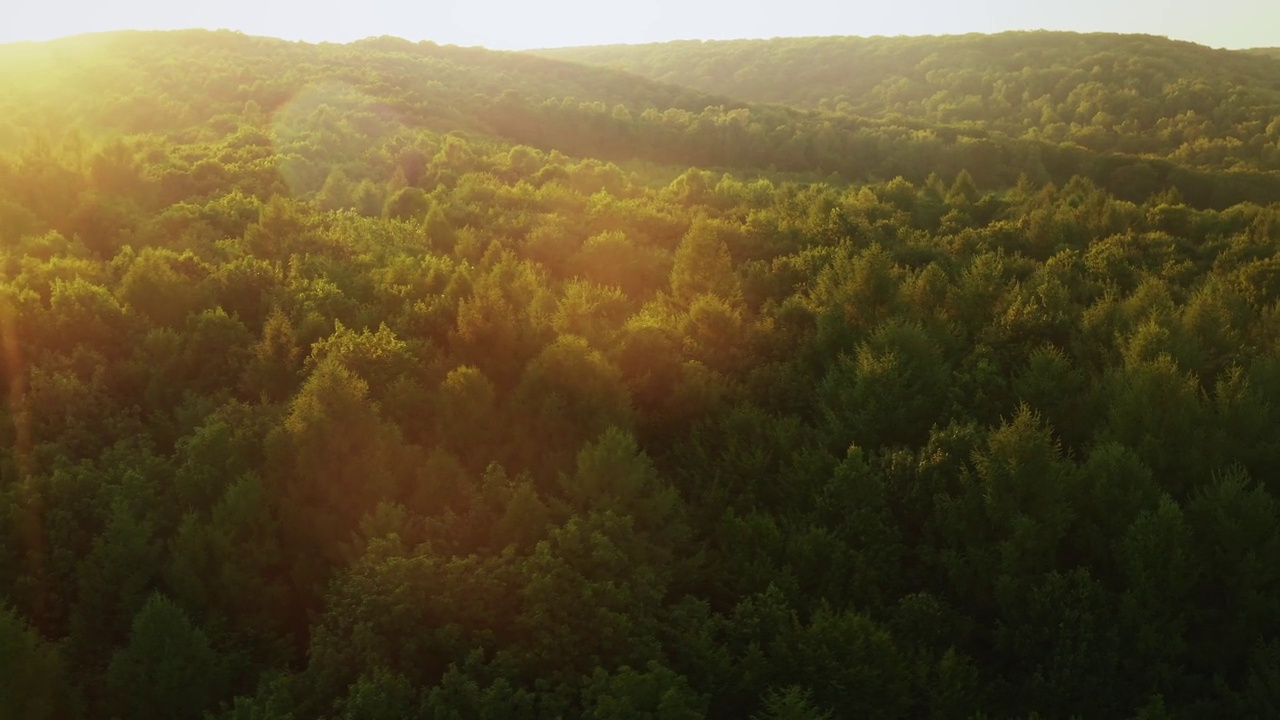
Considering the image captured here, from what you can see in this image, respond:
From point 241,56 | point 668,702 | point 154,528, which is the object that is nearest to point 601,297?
point 154,528

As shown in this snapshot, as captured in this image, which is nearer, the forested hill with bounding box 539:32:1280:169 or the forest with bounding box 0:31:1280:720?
the forest with bounding box 0:31:1280:720

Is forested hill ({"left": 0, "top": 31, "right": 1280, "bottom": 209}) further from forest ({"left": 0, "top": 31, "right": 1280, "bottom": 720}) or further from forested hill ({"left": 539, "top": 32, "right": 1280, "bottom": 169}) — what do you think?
forest ({"left": 0, "top": 31, "right": 1280, "bottom": 720})

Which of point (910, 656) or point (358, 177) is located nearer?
point (910, 656)

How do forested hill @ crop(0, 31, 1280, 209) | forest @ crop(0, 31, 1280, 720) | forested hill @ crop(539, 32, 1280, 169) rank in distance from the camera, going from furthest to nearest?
forested hill @ crop(539, 32, 1280, 169), forested hill @ crop(0, 31, 1280, 209), forest @ crop(0, 31, 1280, 720)

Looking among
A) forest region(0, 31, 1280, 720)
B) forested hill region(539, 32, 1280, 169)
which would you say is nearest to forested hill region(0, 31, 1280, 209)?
forested hill region(539, 32, 1280, 169)

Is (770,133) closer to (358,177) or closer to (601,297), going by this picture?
(358,177)

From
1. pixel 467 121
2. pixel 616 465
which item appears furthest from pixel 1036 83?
pixel 616 465
